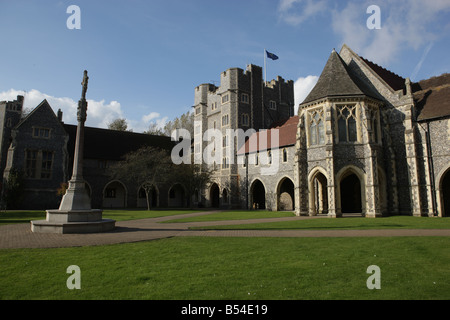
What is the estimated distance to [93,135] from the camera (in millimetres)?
43250

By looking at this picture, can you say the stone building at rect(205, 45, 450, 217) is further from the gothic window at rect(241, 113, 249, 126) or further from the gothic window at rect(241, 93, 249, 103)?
the gothic window at rect(241, 93, 249, 103)

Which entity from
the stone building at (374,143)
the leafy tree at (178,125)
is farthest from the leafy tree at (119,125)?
the stone building at (374,143)

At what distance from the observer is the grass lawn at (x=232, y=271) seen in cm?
507

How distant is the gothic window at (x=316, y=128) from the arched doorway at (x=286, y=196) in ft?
33.4

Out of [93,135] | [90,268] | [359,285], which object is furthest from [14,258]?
[93,135]

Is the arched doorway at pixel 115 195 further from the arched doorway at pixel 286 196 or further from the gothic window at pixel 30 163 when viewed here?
the arched doorway at pixel 286 196

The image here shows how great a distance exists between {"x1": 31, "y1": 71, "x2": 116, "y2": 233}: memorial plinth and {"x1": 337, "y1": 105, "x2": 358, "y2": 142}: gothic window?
18.9 metres

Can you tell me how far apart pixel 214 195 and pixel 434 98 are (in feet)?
101

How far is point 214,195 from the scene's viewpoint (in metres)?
46.8

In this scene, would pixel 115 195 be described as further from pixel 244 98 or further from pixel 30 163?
pixel 244 98

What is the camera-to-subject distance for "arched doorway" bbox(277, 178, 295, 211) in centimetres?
3519

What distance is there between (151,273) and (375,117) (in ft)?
80.9

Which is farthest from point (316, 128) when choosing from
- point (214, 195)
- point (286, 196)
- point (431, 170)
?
point (214, 195)

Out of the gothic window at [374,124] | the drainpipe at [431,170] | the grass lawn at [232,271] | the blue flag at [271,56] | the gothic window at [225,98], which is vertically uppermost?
the blue flag at [271,56]
